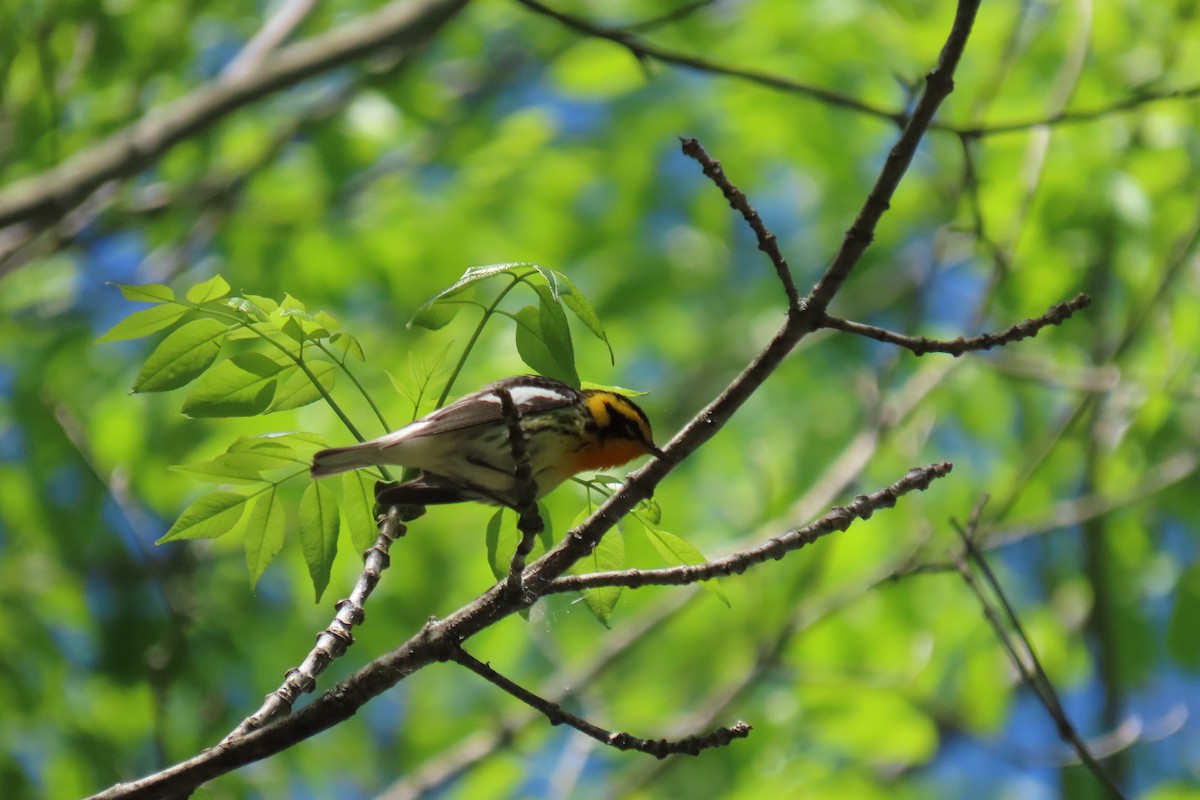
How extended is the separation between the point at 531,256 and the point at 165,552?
2.73 m

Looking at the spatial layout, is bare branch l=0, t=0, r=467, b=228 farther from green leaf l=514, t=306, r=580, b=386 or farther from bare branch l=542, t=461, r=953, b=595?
bare branch l=542, t=461, r=953, b=595

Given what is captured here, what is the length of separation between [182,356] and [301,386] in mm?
268

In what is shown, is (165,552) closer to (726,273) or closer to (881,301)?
(726,273)

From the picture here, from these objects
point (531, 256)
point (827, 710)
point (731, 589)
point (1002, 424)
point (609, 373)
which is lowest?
point (827, 710)

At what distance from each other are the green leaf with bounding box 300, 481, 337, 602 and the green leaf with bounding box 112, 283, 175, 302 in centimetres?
48

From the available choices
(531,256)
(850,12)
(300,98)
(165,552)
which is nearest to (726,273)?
(531,256)

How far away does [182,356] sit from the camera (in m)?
2.26

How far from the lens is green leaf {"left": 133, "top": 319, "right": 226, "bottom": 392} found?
223 centimetres

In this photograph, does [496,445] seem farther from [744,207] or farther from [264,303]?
[744,207]

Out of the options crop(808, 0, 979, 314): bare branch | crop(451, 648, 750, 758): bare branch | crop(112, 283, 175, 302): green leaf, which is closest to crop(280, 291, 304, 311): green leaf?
crop(112, 283, 175, 302): green leaf

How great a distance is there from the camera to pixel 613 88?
21.1ft

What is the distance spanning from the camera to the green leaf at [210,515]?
2.33 meters

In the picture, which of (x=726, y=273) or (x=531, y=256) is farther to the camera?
(x=726, y=273)

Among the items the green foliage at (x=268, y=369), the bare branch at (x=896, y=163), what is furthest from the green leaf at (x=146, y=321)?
the bare branch at (x=896, y=163)
